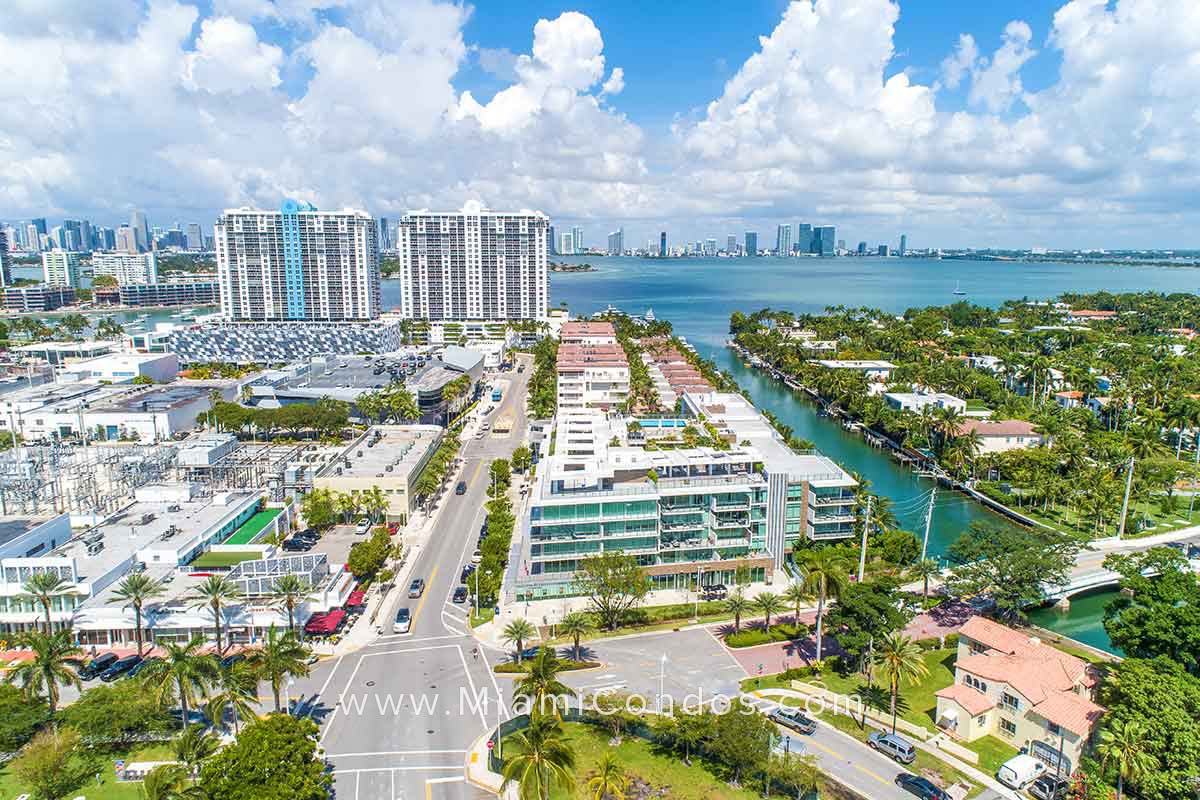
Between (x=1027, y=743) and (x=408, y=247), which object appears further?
(x=408, y=247)

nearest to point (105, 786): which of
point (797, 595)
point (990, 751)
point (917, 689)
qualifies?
point (797, 595)

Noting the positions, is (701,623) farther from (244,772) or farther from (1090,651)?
(244,772)

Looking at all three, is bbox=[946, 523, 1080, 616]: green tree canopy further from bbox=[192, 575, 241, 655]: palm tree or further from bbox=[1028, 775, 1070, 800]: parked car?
bbox=[192, 575, 241, 655]: palm tree

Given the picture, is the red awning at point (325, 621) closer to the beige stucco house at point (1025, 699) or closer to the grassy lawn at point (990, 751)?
the beige stucco house at point (1025, 699)

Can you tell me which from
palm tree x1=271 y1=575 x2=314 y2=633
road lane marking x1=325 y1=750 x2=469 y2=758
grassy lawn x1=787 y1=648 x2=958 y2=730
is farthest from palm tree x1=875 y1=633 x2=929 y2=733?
palm tree x1=271 y1=575 x2=314 y2=633

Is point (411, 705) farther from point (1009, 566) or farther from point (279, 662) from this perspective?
point (1009, 566)

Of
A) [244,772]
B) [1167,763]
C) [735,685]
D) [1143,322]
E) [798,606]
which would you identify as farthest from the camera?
[1143,322]

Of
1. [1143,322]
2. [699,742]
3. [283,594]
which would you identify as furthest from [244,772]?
[1143,322]
